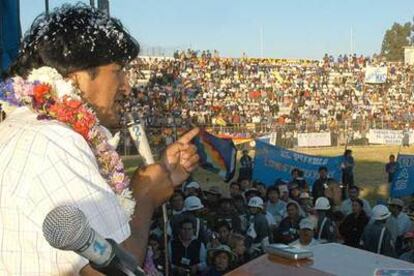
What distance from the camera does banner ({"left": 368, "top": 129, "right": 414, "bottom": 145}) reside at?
1020 inches

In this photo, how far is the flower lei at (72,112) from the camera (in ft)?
5.29

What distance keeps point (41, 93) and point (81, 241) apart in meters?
0.73

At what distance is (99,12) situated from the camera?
1.80m

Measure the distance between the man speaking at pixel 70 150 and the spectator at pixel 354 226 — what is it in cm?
609

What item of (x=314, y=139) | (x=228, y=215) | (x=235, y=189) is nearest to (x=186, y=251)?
(x=228, y=215)

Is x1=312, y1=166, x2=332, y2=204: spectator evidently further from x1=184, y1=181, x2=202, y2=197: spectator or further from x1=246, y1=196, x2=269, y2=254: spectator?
x1=246, y1=196, x2=269, y2=254: spectator

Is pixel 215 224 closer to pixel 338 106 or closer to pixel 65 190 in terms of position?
pixel 65 190

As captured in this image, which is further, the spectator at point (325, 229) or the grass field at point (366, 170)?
the grass field at point (366, 170)

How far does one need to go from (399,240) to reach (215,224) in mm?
2107

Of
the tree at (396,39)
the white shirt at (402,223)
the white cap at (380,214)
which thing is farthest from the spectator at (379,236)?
the tree at (396,39)

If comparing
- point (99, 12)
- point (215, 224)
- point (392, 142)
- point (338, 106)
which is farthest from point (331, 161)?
point (338, 106)

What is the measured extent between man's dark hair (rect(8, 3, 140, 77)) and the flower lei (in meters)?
0.04

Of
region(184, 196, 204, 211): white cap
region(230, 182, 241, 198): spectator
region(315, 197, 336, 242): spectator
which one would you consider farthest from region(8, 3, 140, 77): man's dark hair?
region(230, 182, 241, 198): spectator

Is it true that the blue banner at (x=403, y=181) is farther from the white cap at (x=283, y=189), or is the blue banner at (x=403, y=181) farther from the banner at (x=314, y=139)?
the banner at (x=314, y=139)
